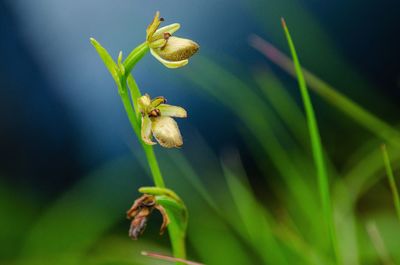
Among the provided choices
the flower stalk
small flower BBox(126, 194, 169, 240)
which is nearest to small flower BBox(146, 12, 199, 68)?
the flower stalk

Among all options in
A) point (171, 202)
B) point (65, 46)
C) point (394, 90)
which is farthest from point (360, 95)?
point (171, 202)

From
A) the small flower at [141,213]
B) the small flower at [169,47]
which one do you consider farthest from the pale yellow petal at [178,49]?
the small flower at [141,213]

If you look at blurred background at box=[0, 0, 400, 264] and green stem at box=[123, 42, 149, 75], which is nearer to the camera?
green stem at box=[123, 42, 149, 75]

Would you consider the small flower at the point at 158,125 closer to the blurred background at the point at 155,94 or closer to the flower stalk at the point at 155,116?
Result: the flower stalk at the point at 155,116

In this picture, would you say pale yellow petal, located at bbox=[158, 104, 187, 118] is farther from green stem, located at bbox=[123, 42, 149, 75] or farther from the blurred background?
the blurred background

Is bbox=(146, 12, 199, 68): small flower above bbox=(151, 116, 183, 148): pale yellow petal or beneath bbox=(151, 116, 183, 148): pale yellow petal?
above

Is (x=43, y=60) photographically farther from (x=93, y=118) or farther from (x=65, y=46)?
(x=93, y=118)
